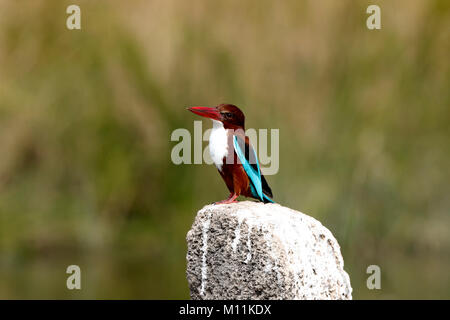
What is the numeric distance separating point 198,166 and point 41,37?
10.9ft

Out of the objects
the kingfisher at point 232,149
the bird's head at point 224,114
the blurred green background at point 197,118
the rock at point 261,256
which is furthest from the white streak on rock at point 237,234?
the blurred green background at point 197,118

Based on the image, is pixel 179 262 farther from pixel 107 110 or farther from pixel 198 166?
pixel 107 110

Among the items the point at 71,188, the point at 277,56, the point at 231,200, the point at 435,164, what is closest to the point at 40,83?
the point at 71,188

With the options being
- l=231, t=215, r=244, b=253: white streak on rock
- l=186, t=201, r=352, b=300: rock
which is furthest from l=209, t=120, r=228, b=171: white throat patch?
l=231, t=215, r=244, b=253: white streak on rock

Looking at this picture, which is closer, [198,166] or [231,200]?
[231,200]

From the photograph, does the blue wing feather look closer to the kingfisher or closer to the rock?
the kingfisher

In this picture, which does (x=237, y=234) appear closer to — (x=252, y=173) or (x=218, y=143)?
(x=252, y=173)

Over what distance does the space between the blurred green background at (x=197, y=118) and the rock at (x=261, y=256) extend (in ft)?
15.9

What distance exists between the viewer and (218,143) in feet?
13.7

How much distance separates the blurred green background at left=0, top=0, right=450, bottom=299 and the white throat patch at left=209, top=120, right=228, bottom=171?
477cm

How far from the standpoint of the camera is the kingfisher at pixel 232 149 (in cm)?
416

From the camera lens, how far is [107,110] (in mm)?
10508

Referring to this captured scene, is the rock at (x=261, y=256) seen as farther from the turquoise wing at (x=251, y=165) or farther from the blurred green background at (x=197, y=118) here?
the blurred green background at (x=197, y=118)

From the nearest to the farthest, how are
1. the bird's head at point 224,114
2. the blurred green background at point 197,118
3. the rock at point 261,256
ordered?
the rock at point 261,256
the bird's head at point 224,114
the blurred green background at point 197,118
